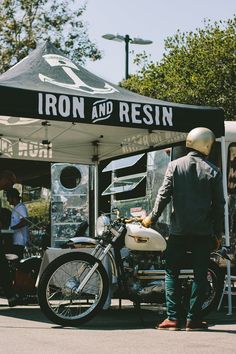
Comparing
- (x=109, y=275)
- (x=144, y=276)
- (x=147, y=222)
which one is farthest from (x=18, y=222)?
(x=147, y=222)

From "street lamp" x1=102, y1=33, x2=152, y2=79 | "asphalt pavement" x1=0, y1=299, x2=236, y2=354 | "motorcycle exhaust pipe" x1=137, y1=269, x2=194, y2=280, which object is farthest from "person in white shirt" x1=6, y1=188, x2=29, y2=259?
"street lamp" x1=102, y1=33, x2=152, y2=79

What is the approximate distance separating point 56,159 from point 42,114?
4.63m

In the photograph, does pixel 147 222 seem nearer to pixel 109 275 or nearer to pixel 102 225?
pixel 102 225

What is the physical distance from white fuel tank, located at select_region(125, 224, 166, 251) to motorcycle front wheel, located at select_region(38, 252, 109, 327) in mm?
472

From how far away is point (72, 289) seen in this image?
23.7 ft

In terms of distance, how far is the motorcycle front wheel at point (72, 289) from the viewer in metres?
7.02

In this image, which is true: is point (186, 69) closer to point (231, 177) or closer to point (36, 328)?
point (231, 177)

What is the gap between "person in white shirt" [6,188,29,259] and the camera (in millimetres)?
10180

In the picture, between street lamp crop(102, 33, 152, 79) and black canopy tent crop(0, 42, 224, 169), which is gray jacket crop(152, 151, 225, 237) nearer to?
black canopy tent crop(0, 42, 224, 169)

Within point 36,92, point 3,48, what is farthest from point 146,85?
point 36,92

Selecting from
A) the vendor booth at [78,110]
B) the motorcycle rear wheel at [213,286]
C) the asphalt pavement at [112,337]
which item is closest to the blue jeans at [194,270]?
the asphalt pavement at [112,337]

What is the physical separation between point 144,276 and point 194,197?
1377mm

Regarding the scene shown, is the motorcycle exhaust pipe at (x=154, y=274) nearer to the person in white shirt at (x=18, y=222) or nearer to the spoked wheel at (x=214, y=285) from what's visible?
the spoked wheel at (x=214, y=285)

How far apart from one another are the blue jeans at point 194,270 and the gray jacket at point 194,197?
4.3 inches
